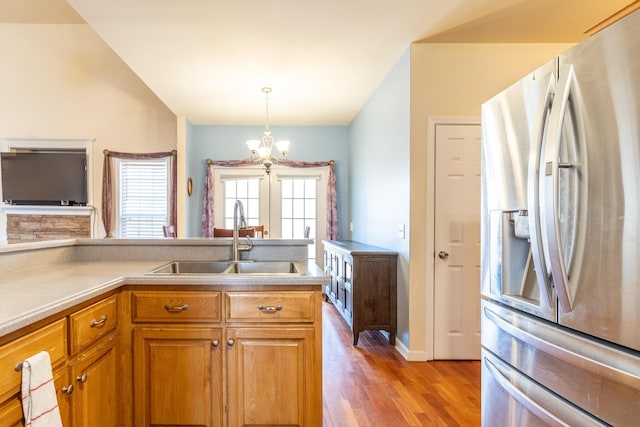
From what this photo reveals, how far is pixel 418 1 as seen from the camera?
2.31m

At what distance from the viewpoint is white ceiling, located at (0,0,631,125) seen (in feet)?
7.81

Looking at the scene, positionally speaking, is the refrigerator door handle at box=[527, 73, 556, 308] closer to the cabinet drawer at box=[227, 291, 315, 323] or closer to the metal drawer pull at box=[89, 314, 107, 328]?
the cabinet drawer at box=[227, 291, 315, 323]

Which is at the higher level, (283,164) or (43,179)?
(283,164)

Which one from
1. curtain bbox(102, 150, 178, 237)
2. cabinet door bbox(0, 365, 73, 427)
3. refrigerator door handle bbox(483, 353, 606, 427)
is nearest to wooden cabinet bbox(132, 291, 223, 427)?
cabinet door bbox(0, 365, 73, 427)

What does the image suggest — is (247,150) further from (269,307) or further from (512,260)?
(512,260)

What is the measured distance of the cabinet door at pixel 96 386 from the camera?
1.32 meters

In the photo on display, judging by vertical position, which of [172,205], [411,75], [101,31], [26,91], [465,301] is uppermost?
[26,91]

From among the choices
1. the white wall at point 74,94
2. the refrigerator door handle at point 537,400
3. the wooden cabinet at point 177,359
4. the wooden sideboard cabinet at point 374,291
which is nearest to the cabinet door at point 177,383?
the wooden cabinet at point 177,359

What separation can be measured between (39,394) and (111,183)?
Answer: 4.73 metres

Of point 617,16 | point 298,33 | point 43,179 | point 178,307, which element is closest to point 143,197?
point 43,179

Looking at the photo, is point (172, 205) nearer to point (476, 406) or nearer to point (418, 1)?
point (418, 1)

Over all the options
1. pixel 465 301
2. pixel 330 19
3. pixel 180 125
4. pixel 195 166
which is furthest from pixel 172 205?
pixel 465 301

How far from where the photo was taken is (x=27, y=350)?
1.08m

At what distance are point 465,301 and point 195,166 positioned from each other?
176 inches
